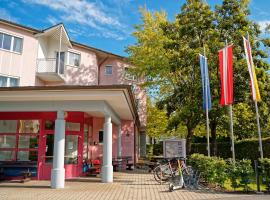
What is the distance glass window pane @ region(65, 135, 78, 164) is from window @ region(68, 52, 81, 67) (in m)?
12.3

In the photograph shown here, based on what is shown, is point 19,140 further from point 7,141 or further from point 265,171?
point 265,171

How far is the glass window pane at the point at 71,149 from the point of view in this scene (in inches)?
576

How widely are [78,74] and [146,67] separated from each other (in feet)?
20.7

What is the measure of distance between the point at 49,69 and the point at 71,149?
952cm

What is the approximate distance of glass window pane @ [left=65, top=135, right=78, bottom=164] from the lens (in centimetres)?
1463

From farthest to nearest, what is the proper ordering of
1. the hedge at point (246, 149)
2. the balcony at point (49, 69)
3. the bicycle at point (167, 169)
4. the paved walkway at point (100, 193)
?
1. the balcony at point (49, 69)
2. the hedge at point (246, 149)
3. the bicycle at point (167, 169)
4. the paved walkway at point (100, 193)

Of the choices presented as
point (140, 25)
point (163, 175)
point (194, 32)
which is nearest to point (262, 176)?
point (163, 175)

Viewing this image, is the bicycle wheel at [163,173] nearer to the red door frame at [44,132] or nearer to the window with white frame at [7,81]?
the red door frame at [44,132]

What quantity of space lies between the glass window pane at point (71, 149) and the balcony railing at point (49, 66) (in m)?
8.43

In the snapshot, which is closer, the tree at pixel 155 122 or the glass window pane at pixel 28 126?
the glass window pane at pixel 28 126

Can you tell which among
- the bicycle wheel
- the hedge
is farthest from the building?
the hedge

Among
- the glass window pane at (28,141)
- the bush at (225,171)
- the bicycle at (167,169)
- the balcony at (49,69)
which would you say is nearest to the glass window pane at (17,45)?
the balcony at (49,69)

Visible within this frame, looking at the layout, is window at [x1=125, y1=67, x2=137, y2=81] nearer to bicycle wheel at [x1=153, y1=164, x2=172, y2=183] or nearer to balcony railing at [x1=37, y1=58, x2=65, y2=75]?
balcony railing at [x1=37, y1=58, x2=65, y2=75]

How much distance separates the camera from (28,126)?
14.4 metres
